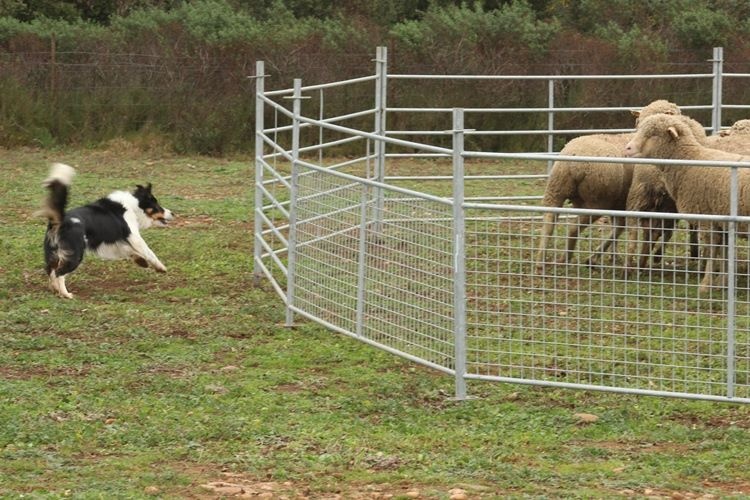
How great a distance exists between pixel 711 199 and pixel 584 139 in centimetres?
196

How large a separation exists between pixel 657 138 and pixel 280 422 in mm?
4972

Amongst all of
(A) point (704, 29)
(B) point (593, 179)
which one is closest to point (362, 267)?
(B) point (593, 179)

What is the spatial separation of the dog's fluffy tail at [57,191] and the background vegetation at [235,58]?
9.94 m

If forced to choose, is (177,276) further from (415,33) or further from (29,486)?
(415,33)

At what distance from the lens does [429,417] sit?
7922 millimetres

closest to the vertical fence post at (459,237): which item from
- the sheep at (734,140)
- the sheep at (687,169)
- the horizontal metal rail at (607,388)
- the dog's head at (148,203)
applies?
the horizontal metal rail at (607,388)

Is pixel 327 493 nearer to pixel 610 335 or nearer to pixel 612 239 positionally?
pixel 610 335

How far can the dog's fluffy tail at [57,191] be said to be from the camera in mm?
11219

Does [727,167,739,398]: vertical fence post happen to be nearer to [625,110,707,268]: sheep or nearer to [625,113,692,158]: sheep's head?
[625,113,692,158]: sheep's head

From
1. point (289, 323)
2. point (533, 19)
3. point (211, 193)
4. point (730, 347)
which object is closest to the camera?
point (730, 347)

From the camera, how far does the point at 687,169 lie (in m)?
11.0

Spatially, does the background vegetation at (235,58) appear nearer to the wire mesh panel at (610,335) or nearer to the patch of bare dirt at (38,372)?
the wire mesh panel at (610,335)

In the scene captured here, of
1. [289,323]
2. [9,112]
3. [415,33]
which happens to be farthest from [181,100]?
[289,323]

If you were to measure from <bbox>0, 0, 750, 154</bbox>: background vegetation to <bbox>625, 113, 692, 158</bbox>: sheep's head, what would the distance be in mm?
10429
